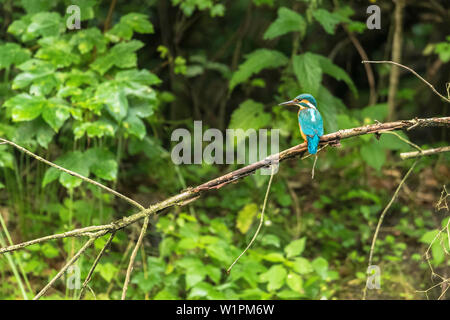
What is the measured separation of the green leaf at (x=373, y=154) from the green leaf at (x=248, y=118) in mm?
802

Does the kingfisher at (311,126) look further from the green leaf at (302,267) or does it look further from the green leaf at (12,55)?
the green leaf at (12,55)

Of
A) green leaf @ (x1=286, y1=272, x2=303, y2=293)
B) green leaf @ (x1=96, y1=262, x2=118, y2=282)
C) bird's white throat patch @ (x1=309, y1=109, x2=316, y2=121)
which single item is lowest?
green leaf @ (x1=286, y1=272, x2=303, y2=293)

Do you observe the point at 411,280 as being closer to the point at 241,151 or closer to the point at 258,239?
the point at 258,239

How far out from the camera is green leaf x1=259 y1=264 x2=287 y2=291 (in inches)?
122

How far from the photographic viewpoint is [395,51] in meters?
4.45

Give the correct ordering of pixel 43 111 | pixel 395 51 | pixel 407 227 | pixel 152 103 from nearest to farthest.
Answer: pixel 43 111, pixel 152 103, pixel 407 227, pixel 395 51

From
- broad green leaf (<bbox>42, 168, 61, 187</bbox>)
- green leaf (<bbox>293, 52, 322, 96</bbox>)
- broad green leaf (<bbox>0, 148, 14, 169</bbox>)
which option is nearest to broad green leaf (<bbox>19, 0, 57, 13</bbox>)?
broad green leaf (<bbox>0, 148, 14, 169</bbox>)

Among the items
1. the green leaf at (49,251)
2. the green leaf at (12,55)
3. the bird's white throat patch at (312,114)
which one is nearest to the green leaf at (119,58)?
the green leaf at (12,55)

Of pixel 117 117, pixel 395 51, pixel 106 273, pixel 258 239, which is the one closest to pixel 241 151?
pixel 258 239

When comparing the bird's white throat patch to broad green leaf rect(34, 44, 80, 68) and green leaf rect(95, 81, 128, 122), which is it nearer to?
green leaf rect(95, 81, 128, 122)

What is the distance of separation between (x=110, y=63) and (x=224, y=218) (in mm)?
1501

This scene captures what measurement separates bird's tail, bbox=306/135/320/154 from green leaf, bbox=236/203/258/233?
6.86 ft

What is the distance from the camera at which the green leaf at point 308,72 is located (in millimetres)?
3033

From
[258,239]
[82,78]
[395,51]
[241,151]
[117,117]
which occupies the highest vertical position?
[395,51]
